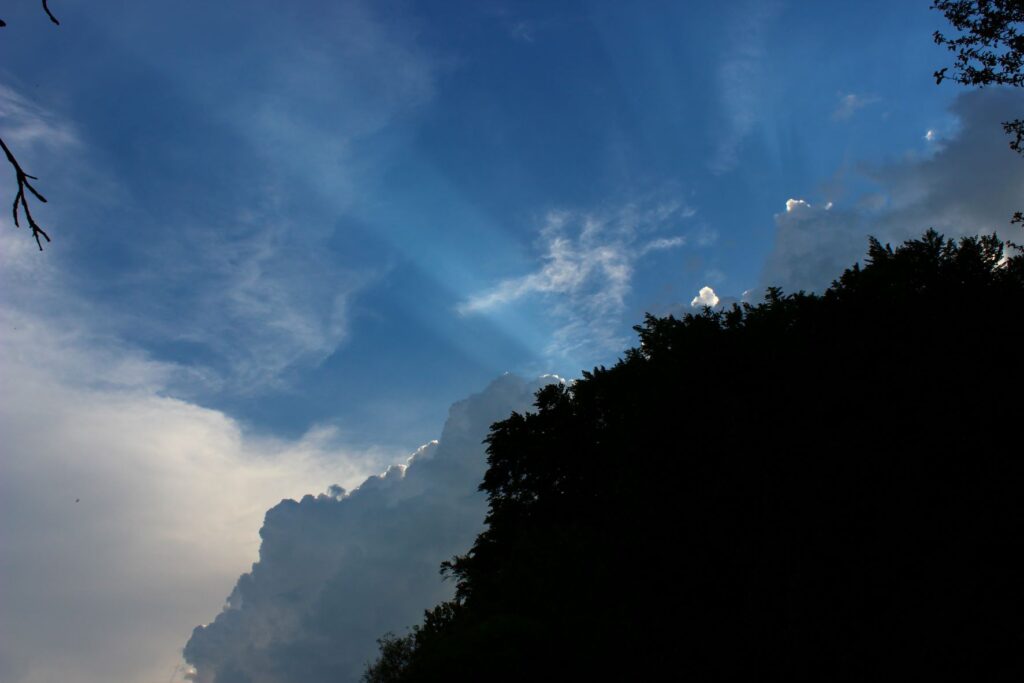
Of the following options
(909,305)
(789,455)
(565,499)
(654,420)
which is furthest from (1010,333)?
(565,499)

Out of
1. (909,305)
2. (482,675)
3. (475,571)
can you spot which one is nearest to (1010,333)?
(909,305)

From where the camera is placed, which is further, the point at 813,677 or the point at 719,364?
the point at 719,364

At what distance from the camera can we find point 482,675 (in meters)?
17.3

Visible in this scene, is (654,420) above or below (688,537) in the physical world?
above

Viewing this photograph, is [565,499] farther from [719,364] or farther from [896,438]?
[896,438]

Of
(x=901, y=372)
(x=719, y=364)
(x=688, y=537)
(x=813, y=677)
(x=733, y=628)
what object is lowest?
(x=813, y=677)

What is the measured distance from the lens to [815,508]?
1769 centimetres

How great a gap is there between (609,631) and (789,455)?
7591mm

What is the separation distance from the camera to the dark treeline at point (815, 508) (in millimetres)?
16188

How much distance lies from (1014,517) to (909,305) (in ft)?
23.5

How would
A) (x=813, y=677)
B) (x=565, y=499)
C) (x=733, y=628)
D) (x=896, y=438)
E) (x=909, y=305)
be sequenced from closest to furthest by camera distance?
(x=813, y=677)
(x=733, y=628)
(x=896, y=438)
(x=909, y=305)
(x=565, y=499)

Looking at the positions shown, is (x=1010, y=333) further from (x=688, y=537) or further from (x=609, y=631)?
(x=609, y=631)

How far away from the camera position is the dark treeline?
16.2 metres

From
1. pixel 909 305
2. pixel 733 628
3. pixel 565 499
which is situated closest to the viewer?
pixel 733 628
